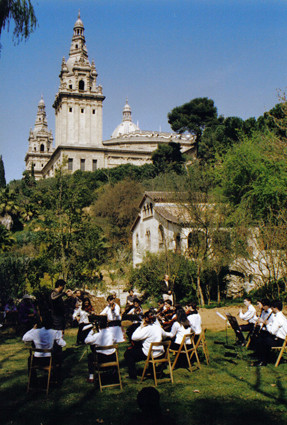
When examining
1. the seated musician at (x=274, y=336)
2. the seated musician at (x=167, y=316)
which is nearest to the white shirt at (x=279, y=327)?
the seated musician at (x=274, y=336)

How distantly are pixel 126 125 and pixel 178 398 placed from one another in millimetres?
124253

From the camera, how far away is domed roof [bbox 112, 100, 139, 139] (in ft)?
410

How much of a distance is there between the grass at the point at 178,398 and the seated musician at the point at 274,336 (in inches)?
13.4

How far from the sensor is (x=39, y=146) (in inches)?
4213

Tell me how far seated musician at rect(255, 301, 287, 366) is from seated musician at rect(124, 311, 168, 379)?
7.77 feet

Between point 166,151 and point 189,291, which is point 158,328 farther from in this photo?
point 166,151

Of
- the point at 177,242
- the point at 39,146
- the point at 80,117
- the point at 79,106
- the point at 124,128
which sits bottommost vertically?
the point at 177,242

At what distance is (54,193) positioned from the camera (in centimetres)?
1606

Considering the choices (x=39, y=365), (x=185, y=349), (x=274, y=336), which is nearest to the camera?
(x=39, y=365)

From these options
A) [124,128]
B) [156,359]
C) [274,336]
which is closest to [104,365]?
[156,359]

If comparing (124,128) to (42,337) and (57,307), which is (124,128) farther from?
(42,337)

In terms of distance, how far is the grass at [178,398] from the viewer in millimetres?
5715

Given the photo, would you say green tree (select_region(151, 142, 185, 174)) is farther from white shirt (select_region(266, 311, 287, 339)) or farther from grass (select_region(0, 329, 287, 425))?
grass (select_region(0, 329, 287, 425))

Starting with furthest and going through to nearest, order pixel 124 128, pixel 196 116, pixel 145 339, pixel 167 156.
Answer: pixel 124 128 < pixel 196 116 < pixel 167 156 < pixel 145 339
